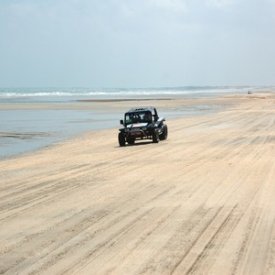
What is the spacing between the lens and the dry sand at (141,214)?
25.1ft

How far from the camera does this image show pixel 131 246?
838 cm

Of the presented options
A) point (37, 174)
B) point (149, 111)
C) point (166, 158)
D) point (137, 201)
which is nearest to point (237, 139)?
point (149, 111)

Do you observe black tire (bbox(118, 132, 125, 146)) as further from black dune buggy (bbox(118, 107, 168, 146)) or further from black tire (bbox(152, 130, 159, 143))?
black tire (bbox(152, 130, 159, 143))

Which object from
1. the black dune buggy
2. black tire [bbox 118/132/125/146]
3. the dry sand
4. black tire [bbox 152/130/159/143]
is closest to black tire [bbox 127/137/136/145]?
the black dune buggy

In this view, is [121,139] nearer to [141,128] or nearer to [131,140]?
[131,140]

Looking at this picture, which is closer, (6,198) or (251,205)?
Result: (251,205)

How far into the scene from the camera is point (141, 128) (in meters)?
25.8

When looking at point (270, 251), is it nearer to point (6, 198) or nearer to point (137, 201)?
point (137, 201)

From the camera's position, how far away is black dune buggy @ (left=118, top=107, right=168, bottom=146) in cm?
2573

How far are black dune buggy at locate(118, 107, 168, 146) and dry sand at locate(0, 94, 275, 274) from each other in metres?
5.18

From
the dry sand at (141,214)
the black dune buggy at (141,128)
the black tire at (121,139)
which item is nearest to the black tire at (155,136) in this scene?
the black dune buggy at (141,128)

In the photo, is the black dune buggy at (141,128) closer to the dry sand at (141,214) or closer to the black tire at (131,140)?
the black tire at (131,140)

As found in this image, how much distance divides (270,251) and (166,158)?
11.7 metres

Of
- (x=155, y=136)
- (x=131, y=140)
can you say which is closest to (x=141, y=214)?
(x=155, y=136)
